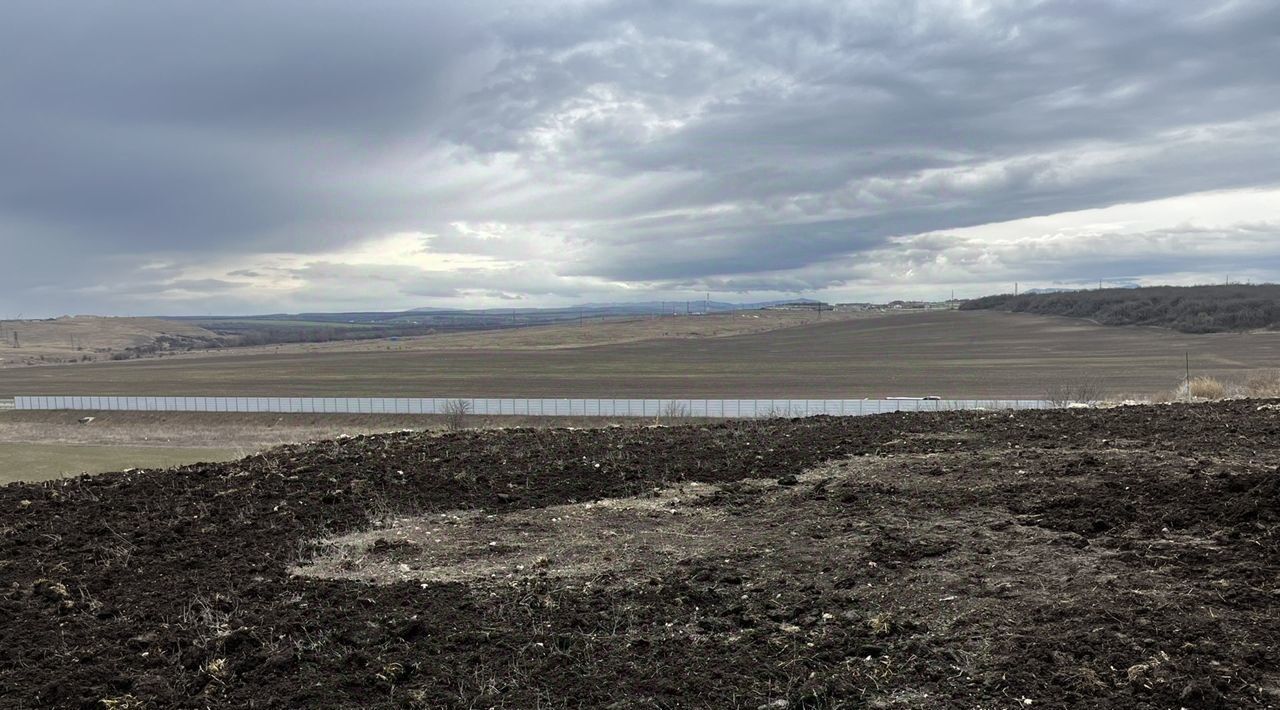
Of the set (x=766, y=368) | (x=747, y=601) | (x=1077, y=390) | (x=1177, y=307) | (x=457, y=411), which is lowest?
(x=766, y=368)

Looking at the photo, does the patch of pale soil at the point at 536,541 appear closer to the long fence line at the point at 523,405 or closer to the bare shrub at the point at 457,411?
the long fence line at the point at 523,405

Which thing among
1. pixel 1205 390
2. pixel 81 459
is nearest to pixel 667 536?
pixel 1205 390

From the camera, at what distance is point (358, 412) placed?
48.9 meters

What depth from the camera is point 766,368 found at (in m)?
74.9

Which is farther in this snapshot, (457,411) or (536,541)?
(457,411)

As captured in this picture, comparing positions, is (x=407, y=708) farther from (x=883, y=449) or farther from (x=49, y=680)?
(x=883, y=449)

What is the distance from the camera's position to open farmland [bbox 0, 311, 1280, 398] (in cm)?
5625

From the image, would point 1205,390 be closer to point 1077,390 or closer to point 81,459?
point 1077,390

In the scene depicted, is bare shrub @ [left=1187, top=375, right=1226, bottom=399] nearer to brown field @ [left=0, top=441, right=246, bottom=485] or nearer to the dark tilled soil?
the dark tilled soil

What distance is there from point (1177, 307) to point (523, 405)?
353 ft

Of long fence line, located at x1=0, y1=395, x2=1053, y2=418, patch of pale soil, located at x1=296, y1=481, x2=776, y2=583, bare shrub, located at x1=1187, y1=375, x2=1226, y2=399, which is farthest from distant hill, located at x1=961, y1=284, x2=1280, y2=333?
patch of pale soil, located at x1=296, y1=481, x2=776, y2=583

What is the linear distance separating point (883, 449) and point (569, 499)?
→ 4.60m

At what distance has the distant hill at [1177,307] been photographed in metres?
97.4

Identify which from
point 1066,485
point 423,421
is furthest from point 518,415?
point 1066,485
